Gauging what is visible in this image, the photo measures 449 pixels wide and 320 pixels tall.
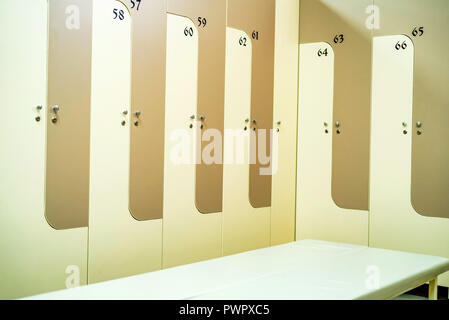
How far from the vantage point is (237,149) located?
341 centimetres

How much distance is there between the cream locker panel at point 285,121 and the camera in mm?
3705

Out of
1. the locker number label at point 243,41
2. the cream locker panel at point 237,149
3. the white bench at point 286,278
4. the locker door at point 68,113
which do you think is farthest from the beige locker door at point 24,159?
the locker number label at point 243,41

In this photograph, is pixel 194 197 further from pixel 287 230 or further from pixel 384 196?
pixel 384 196

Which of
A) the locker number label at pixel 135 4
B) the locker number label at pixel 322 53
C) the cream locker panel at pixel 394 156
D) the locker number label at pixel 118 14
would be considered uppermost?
the locker number label at pixel 135 4

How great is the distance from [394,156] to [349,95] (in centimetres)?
58

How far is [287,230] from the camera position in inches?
151

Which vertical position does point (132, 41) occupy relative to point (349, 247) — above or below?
above

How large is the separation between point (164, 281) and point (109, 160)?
3.44 feet

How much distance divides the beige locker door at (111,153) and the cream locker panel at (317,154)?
1.58 meters

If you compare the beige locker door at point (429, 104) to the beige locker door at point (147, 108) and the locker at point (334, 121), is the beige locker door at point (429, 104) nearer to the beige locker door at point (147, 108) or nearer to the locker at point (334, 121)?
the locker at point (334, 121)

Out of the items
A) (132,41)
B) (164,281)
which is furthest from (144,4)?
(164,281)

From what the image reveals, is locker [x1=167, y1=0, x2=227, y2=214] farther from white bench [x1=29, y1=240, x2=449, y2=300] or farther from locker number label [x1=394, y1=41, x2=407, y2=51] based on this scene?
locker number label [x1=394, y1=41, x2=407, y2=51]

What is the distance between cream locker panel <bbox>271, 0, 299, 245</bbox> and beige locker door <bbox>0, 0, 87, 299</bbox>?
1842 millimetres

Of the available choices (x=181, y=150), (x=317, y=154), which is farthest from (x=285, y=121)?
(x=181, y=150)
